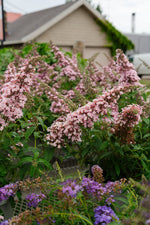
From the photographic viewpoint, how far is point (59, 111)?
6.13 ft

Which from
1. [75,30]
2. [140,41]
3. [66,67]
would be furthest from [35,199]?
[140,41]

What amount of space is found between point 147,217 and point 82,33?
16317 millimetres

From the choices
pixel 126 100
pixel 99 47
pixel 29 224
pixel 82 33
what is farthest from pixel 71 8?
pixel 29 224

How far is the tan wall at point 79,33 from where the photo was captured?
601 inches

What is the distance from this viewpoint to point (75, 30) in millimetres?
16062

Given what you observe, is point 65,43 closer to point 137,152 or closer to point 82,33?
point 82,33

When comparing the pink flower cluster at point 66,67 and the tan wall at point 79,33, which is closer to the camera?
the pink flower cluster at point 66,67

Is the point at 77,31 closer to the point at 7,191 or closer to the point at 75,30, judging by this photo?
the point at 75,30

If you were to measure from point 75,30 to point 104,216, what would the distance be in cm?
1574

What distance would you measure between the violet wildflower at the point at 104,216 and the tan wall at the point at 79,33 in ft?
46.1

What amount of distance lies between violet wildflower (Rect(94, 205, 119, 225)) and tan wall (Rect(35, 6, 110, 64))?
46.1 ft

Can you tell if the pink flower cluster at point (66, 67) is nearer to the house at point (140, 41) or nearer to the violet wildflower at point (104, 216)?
the violet wildflower at point (104, 216)

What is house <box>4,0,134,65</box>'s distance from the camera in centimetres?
1461

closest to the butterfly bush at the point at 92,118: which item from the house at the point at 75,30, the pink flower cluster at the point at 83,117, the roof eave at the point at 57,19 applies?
the pink flower cluster at the point at 83,117
